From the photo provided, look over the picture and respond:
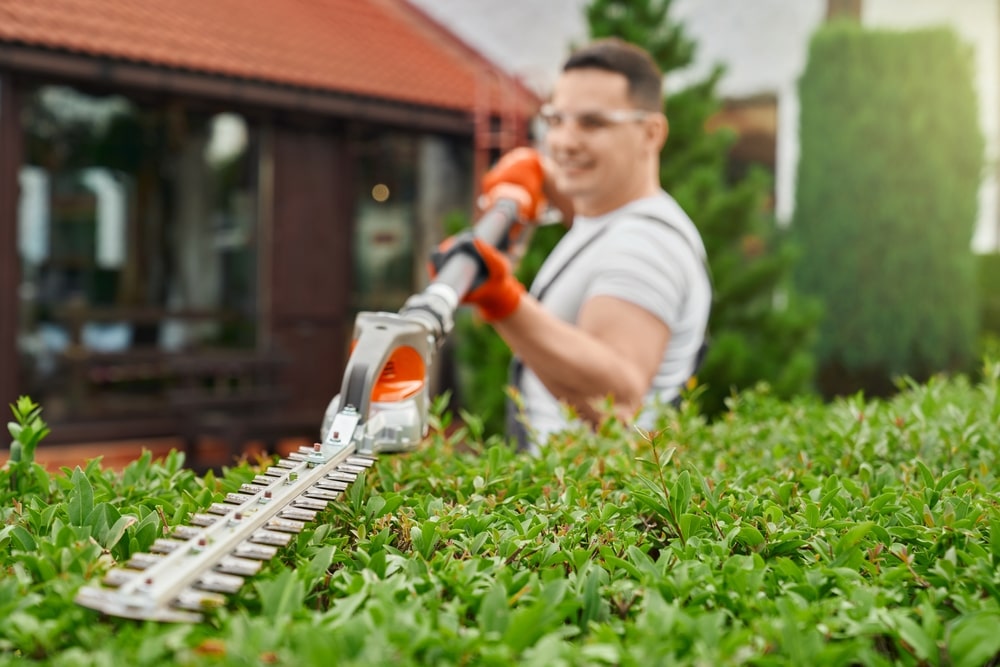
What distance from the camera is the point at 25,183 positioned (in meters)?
8.11

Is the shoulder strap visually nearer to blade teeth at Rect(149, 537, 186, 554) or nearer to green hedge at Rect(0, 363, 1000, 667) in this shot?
green hedge at Rect(0, 363, 1000, 667)

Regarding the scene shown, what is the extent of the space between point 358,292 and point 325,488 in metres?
8.07

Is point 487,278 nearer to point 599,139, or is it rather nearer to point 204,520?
point 599,139

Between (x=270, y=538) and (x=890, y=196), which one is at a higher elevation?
(x=890, y=196)

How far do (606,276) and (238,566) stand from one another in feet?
5.84

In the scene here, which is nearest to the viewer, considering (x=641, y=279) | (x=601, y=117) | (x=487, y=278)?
(x=487, y=278)

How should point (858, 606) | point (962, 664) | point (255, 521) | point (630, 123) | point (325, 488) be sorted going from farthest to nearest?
point (630, 123), point (325, 488), point (255, 521), point (858, 606), point (962, 664)

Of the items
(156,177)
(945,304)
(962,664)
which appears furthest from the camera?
(945,304)

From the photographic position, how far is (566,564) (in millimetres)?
1473

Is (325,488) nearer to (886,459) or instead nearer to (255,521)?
(255,521)

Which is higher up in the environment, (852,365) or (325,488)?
(325,488)

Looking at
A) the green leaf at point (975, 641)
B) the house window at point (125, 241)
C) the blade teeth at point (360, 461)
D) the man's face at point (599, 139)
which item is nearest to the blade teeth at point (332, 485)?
the blade teeth at point (360, 461)

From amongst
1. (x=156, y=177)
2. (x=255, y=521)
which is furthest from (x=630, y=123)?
(x=156, y=177)

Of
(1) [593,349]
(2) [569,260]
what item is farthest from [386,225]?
(1) [593,349]
